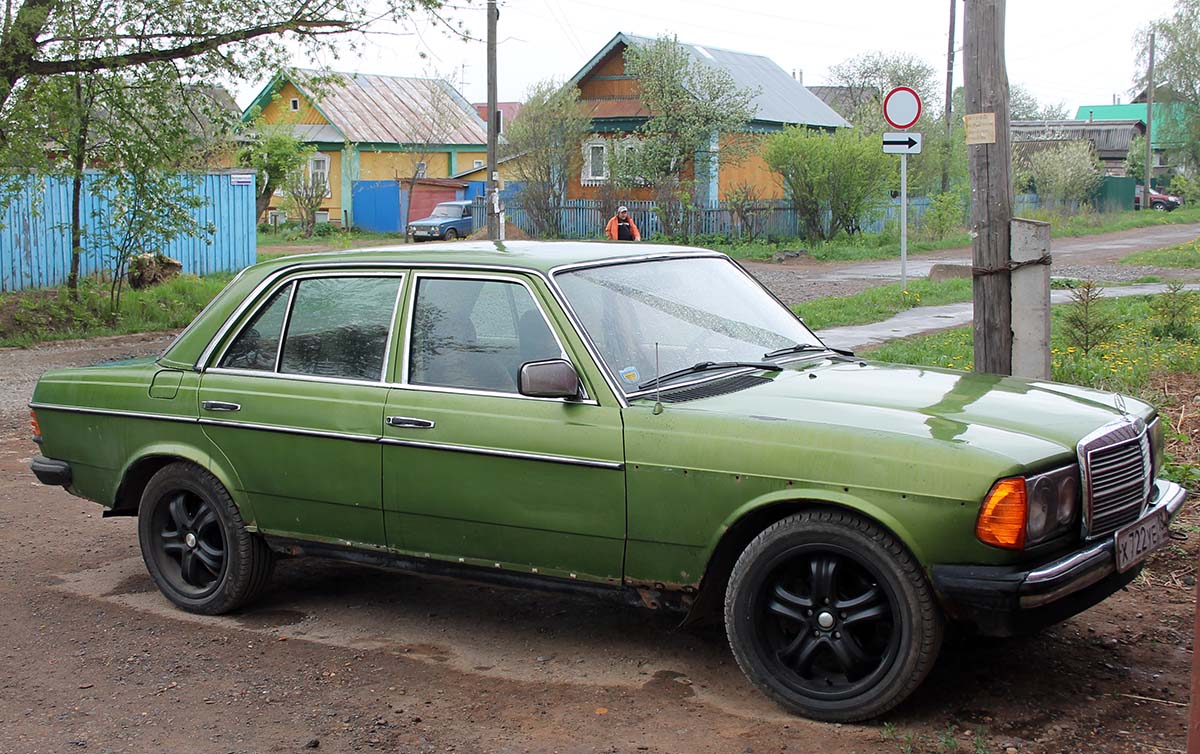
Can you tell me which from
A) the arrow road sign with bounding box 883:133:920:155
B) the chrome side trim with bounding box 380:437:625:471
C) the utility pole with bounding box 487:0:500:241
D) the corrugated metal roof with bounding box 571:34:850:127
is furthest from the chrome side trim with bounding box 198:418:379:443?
the corrugated metal roof with bounding box 571:34:850:127

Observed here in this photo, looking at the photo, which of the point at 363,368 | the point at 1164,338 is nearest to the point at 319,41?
the point at 1164,338

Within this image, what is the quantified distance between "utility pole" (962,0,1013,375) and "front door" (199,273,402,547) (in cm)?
344

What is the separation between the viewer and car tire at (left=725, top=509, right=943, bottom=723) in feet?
13.6

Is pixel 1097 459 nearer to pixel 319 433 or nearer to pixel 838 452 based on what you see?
pixel 838 452

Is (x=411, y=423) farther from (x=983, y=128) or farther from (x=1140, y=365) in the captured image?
(x=1140, y=365)

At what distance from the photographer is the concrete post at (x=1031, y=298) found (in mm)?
6973

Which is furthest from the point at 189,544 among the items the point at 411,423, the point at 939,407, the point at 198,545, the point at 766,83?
the point at 766,83

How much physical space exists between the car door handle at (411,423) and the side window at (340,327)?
0.83 feet

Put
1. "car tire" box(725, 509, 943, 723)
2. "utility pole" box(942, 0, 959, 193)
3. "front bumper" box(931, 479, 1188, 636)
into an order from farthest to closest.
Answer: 1. "utility pole" box(942, 0, 959, 193)
2. "car tire" box(725, 509, 943, 723)
3. "front bumper" box(931, 479, 1188, 636)

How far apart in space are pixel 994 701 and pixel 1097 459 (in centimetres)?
91

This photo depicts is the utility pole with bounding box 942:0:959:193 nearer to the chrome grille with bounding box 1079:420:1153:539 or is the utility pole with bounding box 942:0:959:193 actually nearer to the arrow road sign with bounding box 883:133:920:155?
the arrow road sign with bounding box 883:133:920:155

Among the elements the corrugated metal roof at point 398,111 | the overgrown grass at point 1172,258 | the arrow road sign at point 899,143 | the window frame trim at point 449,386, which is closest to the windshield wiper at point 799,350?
the window frame trim at point 449,386

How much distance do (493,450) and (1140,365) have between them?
600 centimetres

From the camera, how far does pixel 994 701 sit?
14.6 ft
